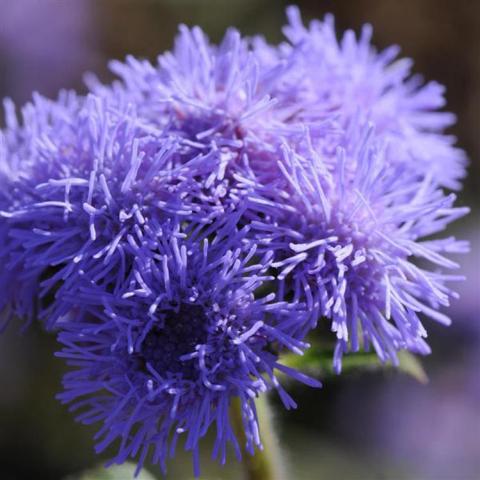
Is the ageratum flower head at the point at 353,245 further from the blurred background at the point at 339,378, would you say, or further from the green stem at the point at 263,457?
the blurred background at the point at 339,378

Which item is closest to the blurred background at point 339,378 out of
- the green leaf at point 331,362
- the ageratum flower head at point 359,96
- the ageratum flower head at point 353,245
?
the green leaf at point 331,362

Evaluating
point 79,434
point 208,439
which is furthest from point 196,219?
point 79,434

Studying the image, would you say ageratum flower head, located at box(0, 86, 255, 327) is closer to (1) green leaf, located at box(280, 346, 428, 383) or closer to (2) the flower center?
(2) the flower center

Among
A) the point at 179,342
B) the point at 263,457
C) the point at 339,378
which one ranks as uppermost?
the point at 339,378

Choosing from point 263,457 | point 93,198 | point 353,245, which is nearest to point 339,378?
point 263,457

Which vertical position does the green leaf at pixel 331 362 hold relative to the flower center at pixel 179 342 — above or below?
above

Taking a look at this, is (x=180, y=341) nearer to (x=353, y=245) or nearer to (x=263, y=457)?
(x=353, y=245)

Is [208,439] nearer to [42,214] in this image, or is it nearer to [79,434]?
[79,434]
